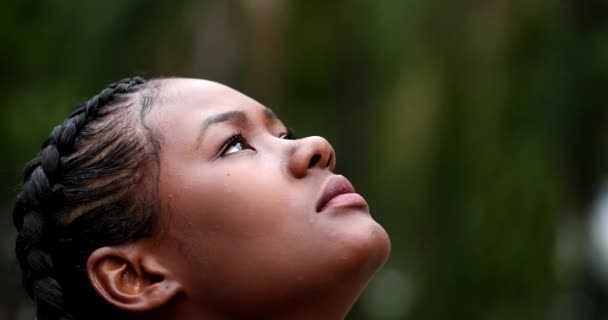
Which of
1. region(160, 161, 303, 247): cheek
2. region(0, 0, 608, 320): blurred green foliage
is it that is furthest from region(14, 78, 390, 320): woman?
region(0, 0, 608, 320): blurred green foliage

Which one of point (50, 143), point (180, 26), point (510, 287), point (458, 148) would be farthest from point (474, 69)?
point (50, 143)

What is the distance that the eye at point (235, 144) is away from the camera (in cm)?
252

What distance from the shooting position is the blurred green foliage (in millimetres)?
7371

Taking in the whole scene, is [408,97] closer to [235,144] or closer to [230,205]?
[235,144]

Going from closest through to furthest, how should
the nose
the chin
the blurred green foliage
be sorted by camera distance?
the chin → the nose → the blurred green foliage

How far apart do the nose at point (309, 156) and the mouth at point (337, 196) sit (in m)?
0.06

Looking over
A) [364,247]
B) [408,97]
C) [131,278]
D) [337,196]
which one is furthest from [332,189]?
[408,97]

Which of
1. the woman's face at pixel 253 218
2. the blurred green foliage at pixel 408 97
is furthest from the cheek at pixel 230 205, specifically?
the blurred green foliage at pixel 408 97

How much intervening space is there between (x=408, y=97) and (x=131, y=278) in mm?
5369

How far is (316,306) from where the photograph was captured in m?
2.40

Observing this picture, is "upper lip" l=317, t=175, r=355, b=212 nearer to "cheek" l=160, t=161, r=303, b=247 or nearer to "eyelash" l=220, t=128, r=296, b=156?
"cheek" l=160, t=161, r=303, b=247

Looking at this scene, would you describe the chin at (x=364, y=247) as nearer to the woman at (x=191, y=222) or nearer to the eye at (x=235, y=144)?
the woman at (x=191, y=222)

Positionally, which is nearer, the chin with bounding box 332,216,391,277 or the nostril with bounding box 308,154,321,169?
the chin with bounding box 332,216,391,277

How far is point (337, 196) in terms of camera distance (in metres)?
2.47
